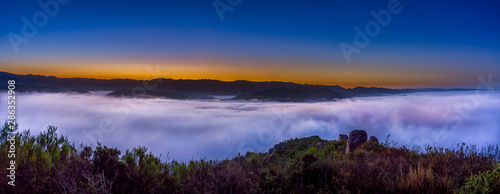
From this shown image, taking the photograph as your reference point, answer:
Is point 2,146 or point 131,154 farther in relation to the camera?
point 2,146

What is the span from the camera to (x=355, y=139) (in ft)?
53.2

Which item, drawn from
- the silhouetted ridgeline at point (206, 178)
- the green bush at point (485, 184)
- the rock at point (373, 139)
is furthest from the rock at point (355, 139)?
the green bush at point (485, 184)

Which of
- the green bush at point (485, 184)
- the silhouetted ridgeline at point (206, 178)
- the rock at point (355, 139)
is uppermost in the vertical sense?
the green bush at point (485, 184)

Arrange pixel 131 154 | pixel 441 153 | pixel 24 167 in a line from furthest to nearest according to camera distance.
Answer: pixel 441 153 → pixel 131 154 → pixel 24 167

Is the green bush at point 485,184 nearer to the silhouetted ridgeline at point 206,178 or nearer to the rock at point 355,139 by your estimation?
the silhouetted ridgeline at point 206,178

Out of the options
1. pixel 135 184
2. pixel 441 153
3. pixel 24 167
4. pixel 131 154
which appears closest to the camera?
pixel 135 184

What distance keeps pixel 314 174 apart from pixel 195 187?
2630 mm

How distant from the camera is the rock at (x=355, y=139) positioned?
52.2ft

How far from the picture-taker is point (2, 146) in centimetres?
798

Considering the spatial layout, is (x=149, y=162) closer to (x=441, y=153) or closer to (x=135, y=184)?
(x=135, y=184)

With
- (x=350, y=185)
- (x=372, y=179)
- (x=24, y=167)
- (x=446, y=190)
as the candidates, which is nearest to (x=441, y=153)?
(x=446, y=190)

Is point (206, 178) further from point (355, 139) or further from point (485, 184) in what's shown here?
point (355, 139)

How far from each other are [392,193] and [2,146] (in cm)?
1014

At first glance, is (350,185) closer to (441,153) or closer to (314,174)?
(314,174)
